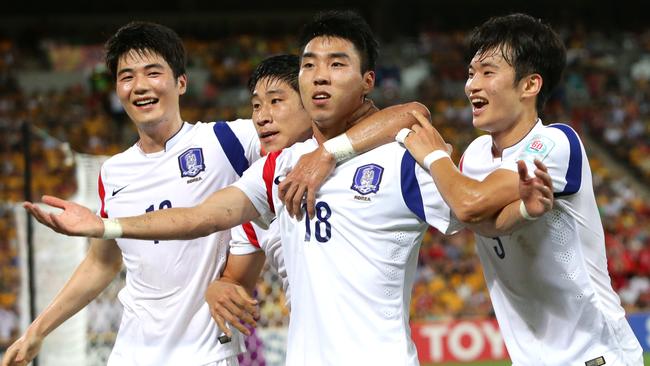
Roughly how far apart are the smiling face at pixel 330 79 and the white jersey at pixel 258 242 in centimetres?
81

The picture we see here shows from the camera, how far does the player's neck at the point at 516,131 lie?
402cm

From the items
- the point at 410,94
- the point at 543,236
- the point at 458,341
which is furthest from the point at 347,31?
the point at 410,94

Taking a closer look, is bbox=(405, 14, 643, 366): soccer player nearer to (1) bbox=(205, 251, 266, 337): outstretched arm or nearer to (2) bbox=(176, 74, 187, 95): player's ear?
(1) bbox=(205, 251, 266, 337): outstretched arm

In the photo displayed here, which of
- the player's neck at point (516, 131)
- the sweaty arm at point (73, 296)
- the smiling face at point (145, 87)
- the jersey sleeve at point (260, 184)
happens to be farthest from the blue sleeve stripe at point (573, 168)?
the sweaty arm at point (73, 296)

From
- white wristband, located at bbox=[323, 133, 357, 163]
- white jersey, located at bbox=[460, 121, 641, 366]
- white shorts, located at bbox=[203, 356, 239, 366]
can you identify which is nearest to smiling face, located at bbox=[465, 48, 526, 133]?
white jersey, located at bbox=[460, 121, 641, 366]

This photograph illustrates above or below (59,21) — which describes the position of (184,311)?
below

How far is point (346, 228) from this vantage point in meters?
3.70

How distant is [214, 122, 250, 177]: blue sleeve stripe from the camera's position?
4.71 metres

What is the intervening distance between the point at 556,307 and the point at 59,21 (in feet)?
85.0

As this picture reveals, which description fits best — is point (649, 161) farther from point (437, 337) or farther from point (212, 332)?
point (212, 332)

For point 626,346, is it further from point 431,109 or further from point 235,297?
point 431,109

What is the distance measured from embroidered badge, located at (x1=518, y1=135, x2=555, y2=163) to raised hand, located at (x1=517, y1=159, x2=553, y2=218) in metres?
0.35

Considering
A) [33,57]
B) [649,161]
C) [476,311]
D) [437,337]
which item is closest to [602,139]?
[649,161]

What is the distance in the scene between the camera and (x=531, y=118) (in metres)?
4.05
